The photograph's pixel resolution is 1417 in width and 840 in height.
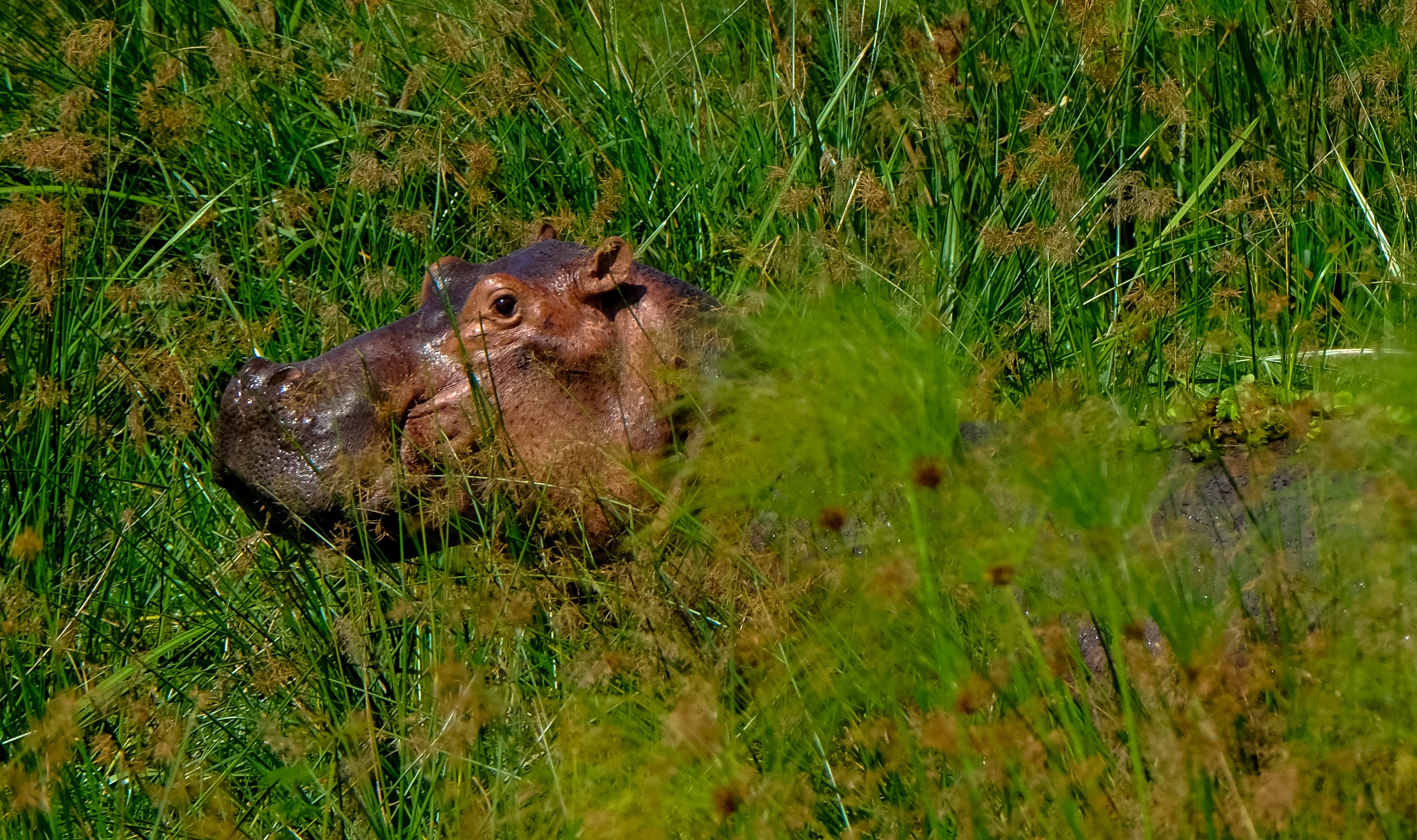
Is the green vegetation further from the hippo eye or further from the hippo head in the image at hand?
the hippo eye

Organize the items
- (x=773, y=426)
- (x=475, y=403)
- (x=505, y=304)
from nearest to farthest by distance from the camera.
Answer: (x=773, y=426), (x=475, y=403), (x=505, y=304)

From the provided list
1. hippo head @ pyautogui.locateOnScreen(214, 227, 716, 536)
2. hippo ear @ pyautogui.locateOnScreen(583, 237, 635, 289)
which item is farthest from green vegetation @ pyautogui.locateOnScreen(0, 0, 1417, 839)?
hippo ear @ pyautogui.locateOnScreen(583, 237, 635, 289)

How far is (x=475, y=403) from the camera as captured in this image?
96.1 inches

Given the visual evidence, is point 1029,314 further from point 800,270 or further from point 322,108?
point 322,108

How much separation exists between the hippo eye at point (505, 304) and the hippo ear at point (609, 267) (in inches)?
5.2

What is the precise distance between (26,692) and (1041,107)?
2.43 metres

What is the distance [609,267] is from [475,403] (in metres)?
0.41

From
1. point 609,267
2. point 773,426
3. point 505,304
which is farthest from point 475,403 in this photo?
point 773,426

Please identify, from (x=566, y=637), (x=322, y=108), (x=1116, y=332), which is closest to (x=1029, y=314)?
(x=1116, y=332)

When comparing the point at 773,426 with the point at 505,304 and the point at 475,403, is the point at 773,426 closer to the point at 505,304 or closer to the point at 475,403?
the point at 475,403

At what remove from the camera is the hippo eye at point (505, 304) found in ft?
8.70

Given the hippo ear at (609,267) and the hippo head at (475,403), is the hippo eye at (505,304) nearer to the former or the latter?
the hippo head at (475,403)

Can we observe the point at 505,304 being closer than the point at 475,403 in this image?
No

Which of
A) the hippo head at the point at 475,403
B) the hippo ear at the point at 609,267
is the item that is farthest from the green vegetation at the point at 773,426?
the hippo ear at the point at 609,267
